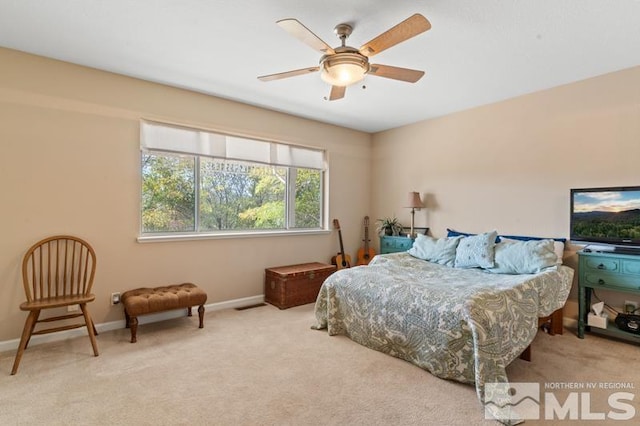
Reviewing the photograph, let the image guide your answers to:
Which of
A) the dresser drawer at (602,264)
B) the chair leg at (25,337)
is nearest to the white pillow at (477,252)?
the dresser drawer at (602,264)

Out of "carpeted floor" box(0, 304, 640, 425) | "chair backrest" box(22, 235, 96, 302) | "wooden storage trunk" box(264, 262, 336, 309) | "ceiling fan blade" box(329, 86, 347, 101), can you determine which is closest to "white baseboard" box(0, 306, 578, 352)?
"carpeted floor" box(0, 304, 640, 425)

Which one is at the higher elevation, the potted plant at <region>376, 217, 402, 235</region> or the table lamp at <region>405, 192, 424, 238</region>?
the table lamp at <region>405, 192, 424, 238</region>

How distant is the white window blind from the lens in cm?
336

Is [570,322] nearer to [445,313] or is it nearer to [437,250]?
[437,250]

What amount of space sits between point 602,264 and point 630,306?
542 millimetres

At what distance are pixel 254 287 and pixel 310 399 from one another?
2.25m

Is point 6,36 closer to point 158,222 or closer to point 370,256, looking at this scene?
point 158,222

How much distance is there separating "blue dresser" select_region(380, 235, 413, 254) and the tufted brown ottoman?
279cm

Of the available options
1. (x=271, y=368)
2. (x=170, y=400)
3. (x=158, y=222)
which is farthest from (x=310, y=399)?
(x=158, y=222)

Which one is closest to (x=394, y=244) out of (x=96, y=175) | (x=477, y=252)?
(x=477, y=252)

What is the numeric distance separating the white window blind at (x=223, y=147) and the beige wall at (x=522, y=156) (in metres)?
1.63

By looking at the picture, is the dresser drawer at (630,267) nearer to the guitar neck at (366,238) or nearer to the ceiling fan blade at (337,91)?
the ceiling fan blade at (337,91)

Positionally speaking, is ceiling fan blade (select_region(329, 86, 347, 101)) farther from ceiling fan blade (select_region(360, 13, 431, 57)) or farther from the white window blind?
the white window blind

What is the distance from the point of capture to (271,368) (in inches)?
94.3
